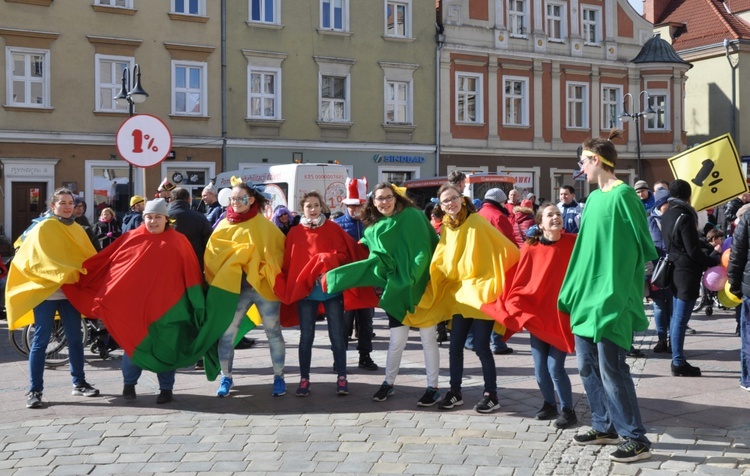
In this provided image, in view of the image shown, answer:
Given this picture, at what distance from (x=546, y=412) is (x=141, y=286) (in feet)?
11.9

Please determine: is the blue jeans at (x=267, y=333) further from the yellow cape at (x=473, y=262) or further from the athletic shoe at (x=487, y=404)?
the athletic shoe at (x=487, y=404)

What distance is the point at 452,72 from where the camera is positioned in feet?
106

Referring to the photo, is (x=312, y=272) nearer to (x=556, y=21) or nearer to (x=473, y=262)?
(x=473, y=262)

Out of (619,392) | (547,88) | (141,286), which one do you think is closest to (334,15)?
(547,88)

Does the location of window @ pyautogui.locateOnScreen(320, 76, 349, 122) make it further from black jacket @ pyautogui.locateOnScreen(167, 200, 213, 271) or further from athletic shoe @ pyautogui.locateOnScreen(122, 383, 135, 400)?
athletic shoe @ pyautogui.locateOnScreen(122, 383, 135, 400)

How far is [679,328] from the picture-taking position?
28.9 ft

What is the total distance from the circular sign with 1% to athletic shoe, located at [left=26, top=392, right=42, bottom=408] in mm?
3468

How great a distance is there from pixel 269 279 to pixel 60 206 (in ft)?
6.58

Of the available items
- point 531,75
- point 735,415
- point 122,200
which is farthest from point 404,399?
point 531,75

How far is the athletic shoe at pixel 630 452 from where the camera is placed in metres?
5.79

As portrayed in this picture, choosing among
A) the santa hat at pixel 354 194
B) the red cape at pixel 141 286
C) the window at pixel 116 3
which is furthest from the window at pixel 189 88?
the red cape at pixel 141 286

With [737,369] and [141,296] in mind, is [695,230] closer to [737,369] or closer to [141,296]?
[737,369]

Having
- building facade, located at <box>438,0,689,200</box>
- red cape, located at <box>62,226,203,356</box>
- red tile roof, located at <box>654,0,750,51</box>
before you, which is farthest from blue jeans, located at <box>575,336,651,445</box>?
red tile roof, located at <box>654,0,750,51</box>

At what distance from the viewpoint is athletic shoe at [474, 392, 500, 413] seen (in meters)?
7.25
